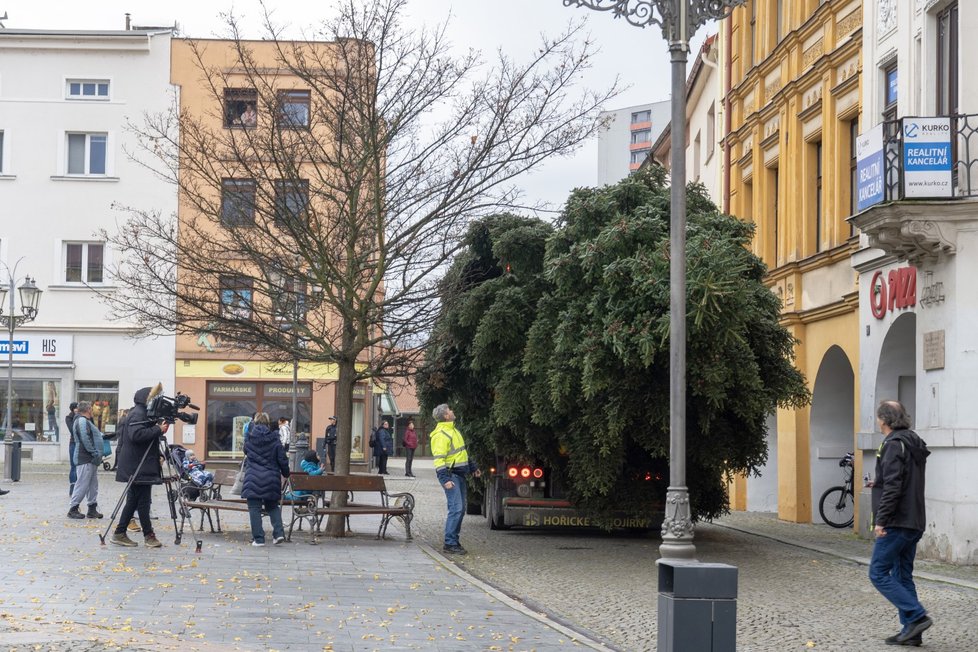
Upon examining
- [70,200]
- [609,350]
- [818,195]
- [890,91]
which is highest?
[70,200]

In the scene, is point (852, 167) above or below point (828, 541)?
above

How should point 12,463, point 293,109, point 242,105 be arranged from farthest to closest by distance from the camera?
point 12,463 < point 242,105 < point 293,109

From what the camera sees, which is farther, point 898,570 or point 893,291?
point 893,291

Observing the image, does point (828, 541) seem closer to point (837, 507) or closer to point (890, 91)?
point (837, 507)

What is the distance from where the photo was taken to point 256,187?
17.5m

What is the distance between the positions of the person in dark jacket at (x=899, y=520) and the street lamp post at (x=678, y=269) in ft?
4.55

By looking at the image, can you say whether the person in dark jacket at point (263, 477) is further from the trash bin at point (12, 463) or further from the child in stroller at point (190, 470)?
the trash bin at point (12, 463)

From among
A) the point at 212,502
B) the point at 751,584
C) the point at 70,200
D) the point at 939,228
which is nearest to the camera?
A: the point at 751,584

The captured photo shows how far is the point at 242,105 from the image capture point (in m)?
18.0

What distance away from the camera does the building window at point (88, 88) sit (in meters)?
42.7

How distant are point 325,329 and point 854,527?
8299mm

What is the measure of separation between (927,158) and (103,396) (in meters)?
31.0

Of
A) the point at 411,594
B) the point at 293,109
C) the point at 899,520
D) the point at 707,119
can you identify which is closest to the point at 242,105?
the point at 293,109

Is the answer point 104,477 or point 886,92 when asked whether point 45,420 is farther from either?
point 886,92
